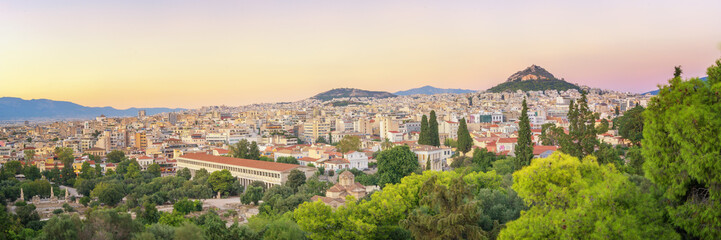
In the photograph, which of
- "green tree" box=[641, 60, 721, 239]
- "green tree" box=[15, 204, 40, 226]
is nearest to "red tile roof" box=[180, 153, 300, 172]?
"green tree" box=[15, 204, 40, 226]

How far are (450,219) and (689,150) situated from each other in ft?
15.3

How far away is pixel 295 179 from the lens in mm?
28031

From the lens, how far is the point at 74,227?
12.2 metres

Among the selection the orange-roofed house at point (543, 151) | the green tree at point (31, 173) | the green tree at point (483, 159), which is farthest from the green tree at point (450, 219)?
the green tree at point (31, 173)

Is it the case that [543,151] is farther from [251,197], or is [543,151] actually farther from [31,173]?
[31,173]

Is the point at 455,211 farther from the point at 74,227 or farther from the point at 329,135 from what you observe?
the point at 329,135

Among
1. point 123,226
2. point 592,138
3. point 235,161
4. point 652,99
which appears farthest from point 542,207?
point 235,161

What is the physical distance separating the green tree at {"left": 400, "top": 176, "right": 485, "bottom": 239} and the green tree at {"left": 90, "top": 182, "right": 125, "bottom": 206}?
19386 mm

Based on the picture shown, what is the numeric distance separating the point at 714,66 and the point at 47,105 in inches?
7845

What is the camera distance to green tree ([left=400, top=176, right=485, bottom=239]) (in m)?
10.1

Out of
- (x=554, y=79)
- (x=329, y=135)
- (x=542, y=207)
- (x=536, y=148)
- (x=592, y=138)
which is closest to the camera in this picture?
(x=542, y=207)

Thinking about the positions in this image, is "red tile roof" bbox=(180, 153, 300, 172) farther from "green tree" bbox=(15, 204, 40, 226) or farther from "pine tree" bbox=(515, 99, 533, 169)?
"pine tree" bbox=(515, 99, 533, 169)

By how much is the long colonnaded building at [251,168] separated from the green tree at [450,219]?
785 inches

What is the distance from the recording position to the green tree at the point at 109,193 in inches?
1033
